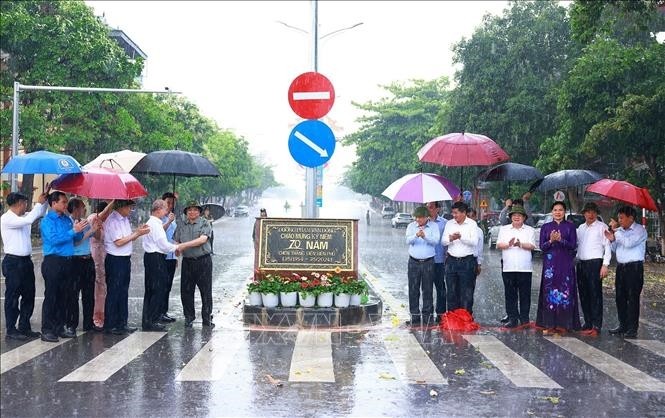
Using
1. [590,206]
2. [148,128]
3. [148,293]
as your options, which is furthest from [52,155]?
[148,128]

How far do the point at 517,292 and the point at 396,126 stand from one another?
59.9 meters

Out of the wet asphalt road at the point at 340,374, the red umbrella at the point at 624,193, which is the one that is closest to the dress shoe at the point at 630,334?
the wet asphalt road at the point at 340,374

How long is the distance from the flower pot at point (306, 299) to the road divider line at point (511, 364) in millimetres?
2201

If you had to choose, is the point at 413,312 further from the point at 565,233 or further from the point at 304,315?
the point at 565,233

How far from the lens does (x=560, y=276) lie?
11047 millimetres

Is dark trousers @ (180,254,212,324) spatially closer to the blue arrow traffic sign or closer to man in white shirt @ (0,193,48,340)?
the blue arrow traffic sign

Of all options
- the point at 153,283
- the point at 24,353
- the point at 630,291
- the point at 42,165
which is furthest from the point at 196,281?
the point at 630,291

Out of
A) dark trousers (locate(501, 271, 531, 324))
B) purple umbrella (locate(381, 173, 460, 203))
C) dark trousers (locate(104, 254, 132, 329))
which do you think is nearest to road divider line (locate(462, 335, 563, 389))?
dark trousers (locate(501, 271, 531, 324))

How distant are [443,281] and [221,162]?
2767 inches

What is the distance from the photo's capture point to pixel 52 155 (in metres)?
10.0

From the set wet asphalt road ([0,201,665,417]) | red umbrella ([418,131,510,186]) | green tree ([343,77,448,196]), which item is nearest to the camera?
wet asphalt road ([0,201,665,417])

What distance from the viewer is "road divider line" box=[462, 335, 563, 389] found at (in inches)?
309

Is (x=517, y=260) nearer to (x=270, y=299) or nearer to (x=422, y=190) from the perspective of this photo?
(x=422, y=190)

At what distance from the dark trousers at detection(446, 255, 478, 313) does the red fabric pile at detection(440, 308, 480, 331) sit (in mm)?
175
